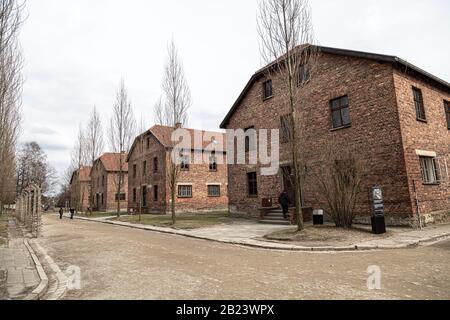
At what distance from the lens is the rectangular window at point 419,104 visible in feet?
46.4

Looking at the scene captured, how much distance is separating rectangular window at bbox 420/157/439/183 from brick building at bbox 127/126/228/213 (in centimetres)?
1960

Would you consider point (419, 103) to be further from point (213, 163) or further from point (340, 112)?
point (213, 163)

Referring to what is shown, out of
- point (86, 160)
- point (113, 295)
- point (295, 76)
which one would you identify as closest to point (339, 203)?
point (295, 76)

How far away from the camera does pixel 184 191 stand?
1139 inches

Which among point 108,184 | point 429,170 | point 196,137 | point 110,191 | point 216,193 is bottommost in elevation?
point 216,193

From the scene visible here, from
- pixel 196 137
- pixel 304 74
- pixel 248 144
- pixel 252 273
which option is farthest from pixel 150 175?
pixel 252 273

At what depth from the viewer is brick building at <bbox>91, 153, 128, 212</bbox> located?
43.0 meters

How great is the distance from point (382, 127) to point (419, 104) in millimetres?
3185

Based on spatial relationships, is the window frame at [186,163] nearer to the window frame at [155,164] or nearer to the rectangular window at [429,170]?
the window frame at [155,164]

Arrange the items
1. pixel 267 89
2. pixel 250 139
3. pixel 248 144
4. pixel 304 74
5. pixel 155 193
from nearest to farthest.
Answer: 1. pixel 304 74
2. pixel 267 89
3. pixel 250 139
4. pixel 248 144
5. pixel 155 193

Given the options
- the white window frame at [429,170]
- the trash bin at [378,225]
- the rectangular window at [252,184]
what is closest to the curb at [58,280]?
the trash bin at [378,225]

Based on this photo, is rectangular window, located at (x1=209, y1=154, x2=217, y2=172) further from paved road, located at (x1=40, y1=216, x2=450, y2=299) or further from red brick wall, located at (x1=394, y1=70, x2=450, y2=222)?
paved road, located at (x1=40, y1=216, x2=450, y2=299)

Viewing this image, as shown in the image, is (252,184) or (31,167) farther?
(31,167)

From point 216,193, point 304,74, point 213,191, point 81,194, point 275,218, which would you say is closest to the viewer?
point 304,74
